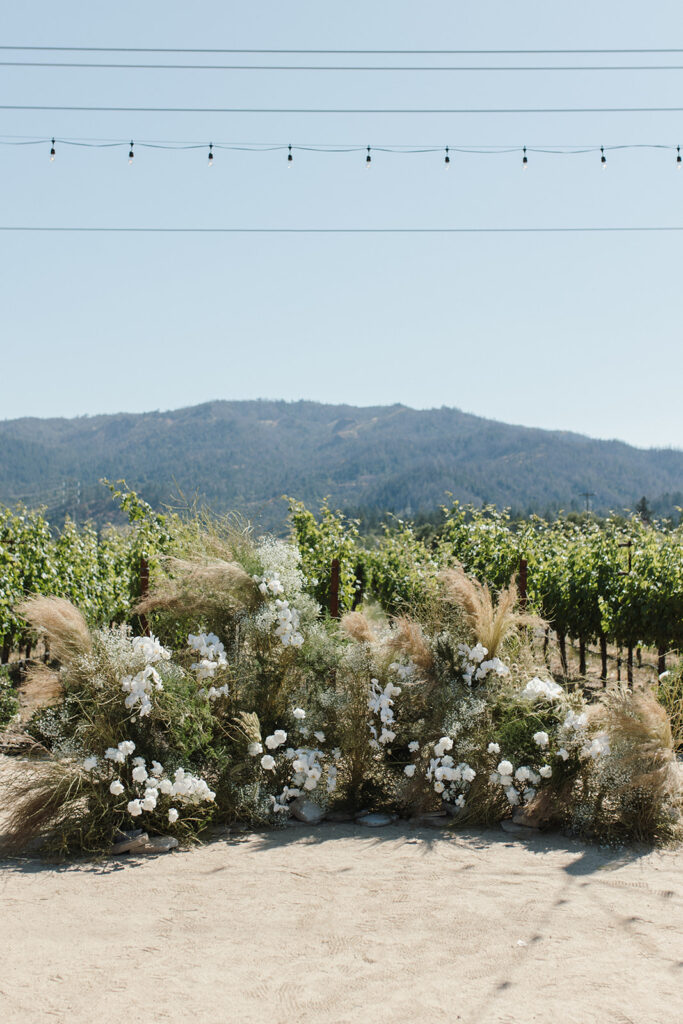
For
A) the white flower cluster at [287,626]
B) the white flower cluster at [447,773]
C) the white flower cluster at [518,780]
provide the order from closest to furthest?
1. the white flower cluster at [518,780]
2. the white flower cluster at [447,773]
3. the white flower cluster at [287,626]

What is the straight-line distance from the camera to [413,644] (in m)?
5.70

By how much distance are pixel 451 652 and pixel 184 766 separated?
1.97 metres

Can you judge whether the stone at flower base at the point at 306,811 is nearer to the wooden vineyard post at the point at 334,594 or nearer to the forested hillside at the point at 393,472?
the wooden vineyard post at the point at 334,594

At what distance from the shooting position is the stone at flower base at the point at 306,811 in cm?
529

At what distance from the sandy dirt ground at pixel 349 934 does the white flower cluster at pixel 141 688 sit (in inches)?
33.7

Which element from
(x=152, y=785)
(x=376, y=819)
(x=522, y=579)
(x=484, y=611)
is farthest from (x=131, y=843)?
(x=522, y=579)

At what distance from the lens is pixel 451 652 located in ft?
18.7

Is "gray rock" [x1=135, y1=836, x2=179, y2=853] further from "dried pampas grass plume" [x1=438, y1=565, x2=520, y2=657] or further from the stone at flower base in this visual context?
"dried pampas grass plume" [x1=438, y1=565, x2=520, y2=657]

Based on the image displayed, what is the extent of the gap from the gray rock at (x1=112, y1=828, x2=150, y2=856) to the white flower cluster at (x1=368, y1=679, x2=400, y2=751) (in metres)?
1.62

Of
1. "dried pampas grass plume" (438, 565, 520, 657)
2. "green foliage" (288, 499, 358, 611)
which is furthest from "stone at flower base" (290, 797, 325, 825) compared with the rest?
"green foliage" (288, 499, 358, 611)

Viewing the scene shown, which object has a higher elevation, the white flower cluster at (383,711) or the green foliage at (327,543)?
the green foliage at (327,543)

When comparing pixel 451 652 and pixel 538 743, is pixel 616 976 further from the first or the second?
pixel 451 652

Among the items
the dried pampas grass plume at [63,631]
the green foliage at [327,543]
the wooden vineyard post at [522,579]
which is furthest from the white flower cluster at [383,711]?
the green foliage at [327,543]

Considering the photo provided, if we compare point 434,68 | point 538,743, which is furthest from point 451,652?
point 434,68
